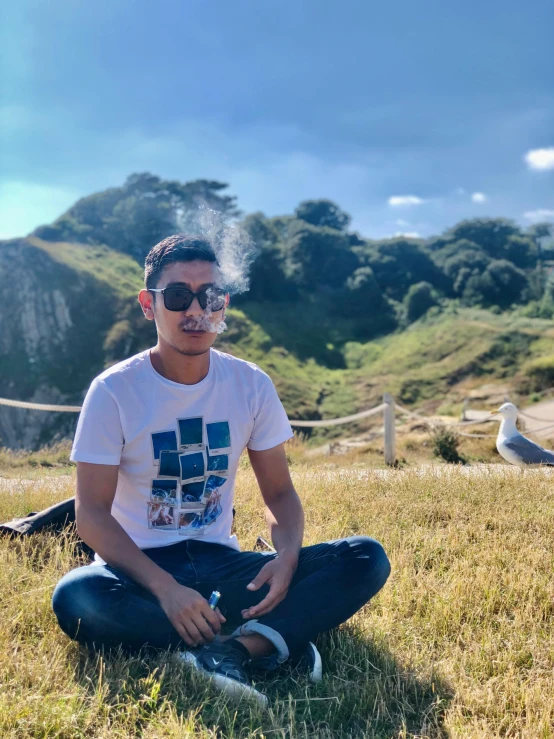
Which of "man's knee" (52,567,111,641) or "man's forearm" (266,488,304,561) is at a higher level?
"man's forearm" (266,488,304,561)

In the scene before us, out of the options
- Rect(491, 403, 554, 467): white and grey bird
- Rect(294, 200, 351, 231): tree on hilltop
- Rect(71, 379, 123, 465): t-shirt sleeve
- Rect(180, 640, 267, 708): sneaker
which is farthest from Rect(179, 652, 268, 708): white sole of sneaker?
Rect(294, 200, 351, 231): tree on hilltop

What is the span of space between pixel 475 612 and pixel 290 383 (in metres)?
32.9

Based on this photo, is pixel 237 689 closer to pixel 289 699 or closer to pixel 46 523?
pixel 289 699

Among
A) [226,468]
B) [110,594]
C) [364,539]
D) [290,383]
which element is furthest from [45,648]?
[290,383]

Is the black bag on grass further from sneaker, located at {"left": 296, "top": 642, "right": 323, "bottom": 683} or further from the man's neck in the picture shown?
sneaker, located at {"left": 296, "top": 642, "right": 323, "bottom": 683}

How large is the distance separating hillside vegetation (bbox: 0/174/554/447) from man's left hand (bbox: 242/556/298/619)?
18751 mm

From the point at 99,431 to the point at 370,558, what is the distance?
1.10 m

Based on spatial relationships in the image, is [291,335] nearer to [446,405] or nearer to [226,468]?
[446,405]

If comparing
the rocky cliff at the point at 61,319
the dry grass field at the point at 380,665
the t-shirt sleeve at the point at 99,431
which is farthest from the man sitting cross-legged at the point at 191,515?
the rocky cliff at the point at 61,319

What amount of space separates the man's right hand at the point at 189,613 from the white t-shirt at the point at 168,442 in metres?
0.31

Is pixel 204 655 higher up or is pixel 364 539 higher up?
pixel 364 539

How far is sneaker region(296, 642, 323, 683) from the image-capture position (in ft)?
7.20

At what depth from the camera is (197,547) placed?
8.02ft

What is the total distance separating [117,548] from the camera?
2.20 meters
